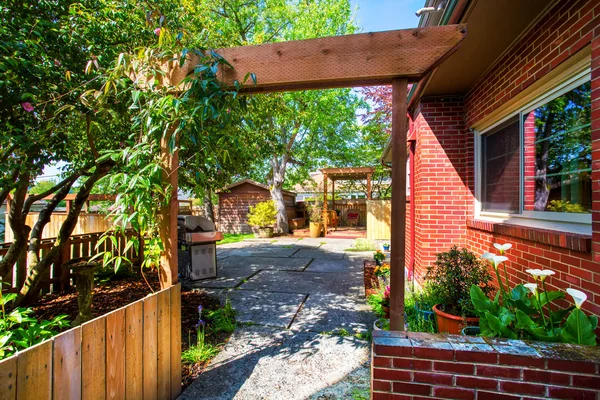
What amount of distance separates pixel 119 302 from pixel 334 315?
2.96 metres

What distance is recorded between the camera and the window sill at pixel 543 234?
1.86 meters

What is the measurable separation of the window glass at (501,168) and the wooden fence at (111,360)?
10.4 feet

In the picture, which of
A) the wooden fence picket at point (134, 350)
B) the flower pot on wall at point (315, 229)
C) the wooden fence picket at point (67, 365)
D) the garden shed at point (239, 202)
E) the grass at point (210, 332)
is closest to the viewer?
the wooden fence picket at point (67, 365)

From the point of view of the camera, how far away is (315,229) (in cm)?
1202

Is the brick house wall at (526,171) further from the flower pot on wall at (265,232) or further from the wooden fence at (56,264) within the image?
the flower pot on wall at (265,232)

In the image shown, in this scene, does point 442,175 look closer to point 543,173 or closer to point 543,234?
point 543,173

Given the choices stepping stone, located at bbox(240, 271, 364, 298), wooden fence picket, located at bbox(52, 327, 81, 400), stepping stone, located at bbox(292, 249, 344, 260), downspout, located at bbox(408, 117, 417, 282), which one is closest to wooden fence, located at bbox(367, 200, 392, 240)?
stepping stone, located at bbox(292, 249, 344, 260)

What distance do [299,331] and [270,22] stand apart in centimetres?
1479

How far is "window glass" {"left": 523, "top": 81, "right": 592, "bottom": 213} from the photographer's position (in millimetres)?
2074

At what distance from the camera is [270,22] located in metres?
14.3

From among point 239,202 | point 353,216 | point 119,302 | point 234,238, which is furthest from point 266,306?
point 353,216

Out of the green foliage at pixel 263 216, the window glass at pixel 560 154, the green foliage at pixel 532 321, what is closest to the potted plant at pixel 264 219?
the green foliage at pixel 263 216

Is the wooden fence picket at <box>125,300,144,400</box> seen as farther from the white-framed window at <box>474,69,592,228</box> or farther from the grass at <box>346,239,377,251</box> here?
the grass at <box>346,239,377,251</box>

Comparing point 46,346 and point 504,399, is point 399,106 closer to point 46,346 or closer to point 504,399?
point 504,399
